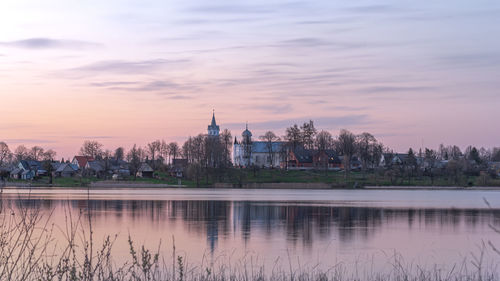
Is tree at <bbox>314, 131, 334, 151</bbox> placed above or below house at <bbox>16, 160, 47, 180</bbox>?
above

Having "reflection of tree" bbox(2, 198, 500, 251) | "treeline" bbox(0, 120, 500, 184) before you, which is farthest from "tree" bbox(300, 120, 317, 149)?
"reflection of tree" bbox(2, 198, 500, 251)

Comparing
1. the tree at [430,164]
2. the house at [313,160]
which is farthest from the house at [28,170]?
the tree at [430,164]

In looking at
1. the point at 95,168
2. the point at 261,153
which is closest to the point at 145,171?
the point at 95,168

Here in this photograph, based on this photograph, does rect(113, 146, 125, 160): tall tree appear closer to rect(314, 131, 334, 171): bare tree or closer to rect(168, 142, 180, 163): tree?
rect(168, 142, 180, 163): tree

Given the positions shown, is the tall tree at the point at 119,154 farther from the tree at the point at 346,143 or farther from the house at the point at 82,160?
the tree at the point at 346,143

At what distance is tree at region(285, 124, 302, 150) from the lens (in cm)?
15738

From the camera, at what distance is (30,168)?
138000 millimetres

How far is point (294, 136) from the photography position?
159 meters

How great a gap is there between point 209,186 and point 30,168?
4624 cm

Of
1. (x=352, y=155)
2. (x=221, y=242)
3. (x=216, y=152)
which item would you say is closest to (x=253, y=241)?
(x=221, y=242)

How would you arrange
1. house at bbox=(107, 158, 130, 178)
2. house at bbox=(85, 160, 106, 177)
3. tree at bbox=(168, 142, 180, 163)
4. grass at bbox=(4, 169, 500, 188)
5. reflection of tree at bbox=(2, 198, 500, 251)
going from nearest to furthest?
reflection of tree at bbox=(2, 198, 500, 251) → grass at bbox=(4, 169, 500, 188) → house at bbox=(85, 160, 106, 177) → house at bbox=(107, 158, 130, 178) → tree at bbox=(168, 142, 180, 163)

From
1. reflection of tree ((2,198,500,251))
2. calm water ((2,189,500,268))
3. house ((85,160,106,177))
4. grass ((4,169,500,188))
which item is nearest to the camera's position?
calm water ((2,189,500,268))

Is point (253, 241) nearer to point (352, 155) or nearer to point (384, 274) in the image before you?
point (384, 274)

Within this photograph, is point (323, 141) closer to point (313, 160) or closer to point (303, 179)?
point (313, 160)
